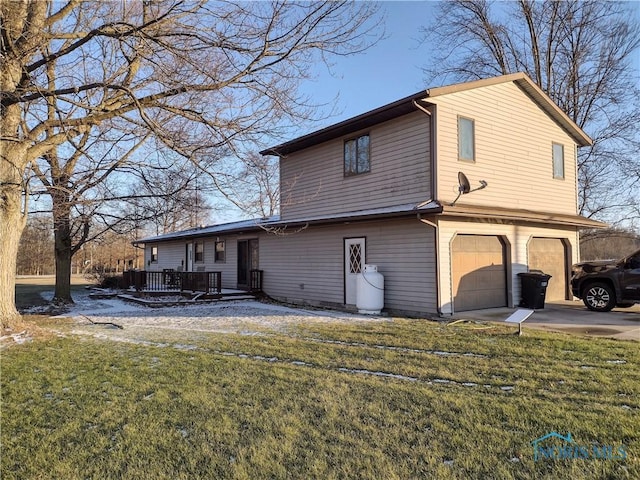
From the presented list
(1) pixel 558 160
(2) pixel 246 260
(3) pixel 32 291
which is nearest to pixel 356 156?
(1) pixel 558 160

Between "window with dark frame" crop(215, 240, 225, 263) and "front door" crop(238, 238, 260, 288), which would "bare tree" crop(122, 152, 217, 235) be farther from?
"window with dark frame" crop(215, 240, 225, 263)

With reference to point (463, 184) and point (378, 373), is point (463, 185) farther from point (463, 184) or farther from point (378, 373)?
point (378, 373)

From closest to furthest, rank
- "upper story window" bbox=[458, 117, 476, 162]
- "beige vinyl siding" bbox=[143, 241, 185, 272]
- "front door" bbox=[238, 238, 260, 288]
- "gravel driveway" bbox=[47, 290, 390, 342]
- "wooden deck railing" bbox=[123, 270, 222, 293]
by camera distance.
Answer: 1. "gravel driveway" bbox=[47, 290, 390, 342]
2. "upper story window" bbox=[458, 117, 476, 162]
3. "wooden deck railing" bbox=[123, 270, 222, 293]
4. "front door" bbox=[238, 238, 260, 288]
5. "beige vinyl siding" bbox=[143, 241, 185, 272]

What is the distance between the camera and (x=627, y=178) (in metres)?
21.0

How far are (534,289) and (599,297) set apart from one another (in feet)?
4.90

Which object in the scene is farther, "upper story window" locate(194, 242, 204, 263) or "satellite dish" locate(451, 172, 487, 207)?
"upper story window" locate(194, 242, 204, 263)

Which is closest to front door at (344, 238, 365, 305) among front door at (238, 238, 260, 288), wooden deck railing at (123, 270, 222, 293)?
front door at (238, 238, 260, 288)

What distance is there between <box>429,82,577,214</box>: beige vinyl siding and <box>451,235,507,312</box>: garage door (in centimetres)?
107

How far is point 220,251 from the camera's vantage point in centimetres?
1980

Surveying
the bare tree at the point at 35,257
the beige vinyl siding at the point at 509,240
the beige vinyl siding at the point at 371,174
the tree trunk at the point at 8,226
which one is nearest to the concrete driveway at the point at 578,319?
the beige vinyl siding at the point at 509,240

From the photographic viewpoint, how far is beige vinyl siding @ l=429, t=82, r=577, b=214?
1073cm

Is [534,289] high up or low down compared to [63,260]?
down

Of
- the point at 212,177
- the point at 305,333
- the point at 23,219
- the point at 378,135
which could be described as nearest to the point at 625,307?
the point at 378,135

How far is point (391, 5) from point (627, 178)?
63.3 ft
